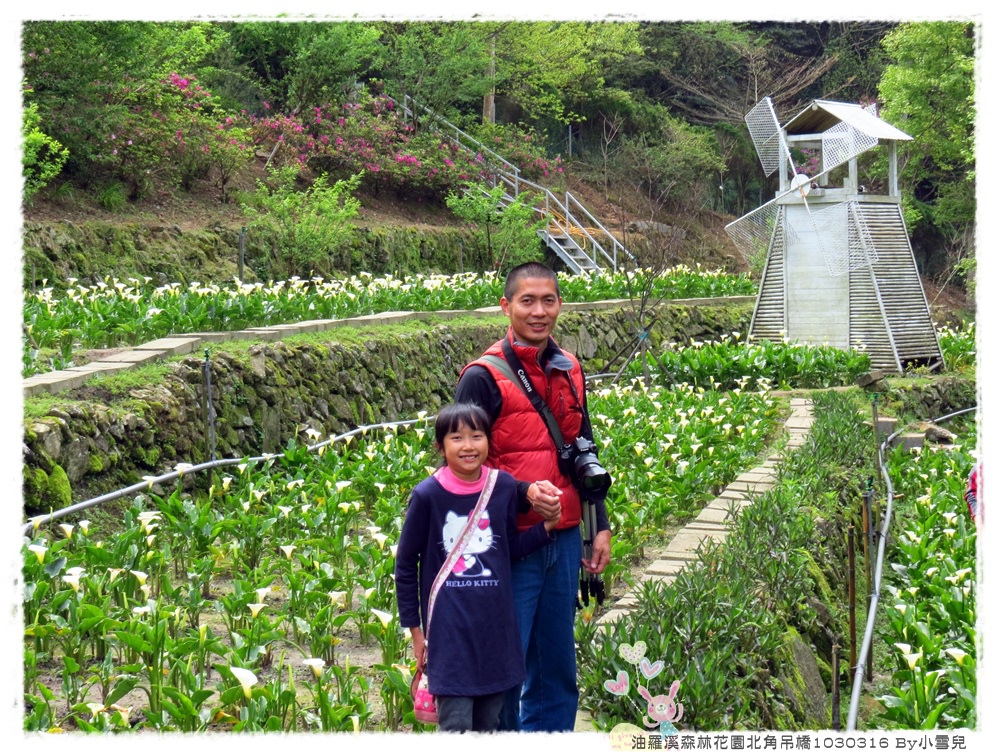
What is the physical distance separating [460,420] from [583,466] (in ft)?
1.49

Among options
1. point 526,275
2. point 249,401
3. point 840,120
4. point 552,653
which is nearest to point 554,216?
point 840,120

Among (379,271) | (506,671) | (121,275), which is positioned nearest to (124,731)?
(506,671)

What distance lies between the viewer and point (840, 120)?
18.0 metres

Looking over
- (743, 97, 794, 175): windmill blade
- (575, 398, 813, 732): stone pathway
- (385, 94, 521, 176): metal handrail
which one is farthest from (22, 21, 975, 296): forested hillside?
(575, 398, 813, 732): stone pathway

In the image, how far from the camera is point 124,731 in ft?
11.0

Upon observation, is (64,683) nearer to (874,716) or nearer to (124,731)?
(124,731)

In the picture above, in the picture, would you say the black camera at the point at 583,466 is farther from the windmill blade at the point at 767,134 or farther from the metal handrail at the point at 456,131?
the metal handrail at the point at 456,131

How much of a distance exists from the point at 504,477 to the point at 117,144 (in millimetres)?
13261

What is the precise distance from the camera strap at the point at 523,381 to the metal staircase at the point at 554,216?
17.5m

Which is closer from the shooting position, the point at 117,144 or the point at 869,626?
the point at 869,626

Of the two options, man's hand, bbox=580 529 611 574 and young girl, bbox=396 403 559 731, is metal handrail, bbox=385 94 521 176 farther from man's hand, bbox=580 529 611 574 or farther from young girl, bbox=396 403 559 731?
young girl, bbox=396 403 559 731

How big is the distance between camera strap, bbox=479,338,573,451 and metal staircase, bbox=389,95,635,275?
1747 cm

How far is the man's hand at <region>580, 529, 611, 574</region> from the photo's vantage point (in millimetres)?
3404

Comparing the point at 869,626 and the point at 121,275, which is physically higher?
the point at 121,275
